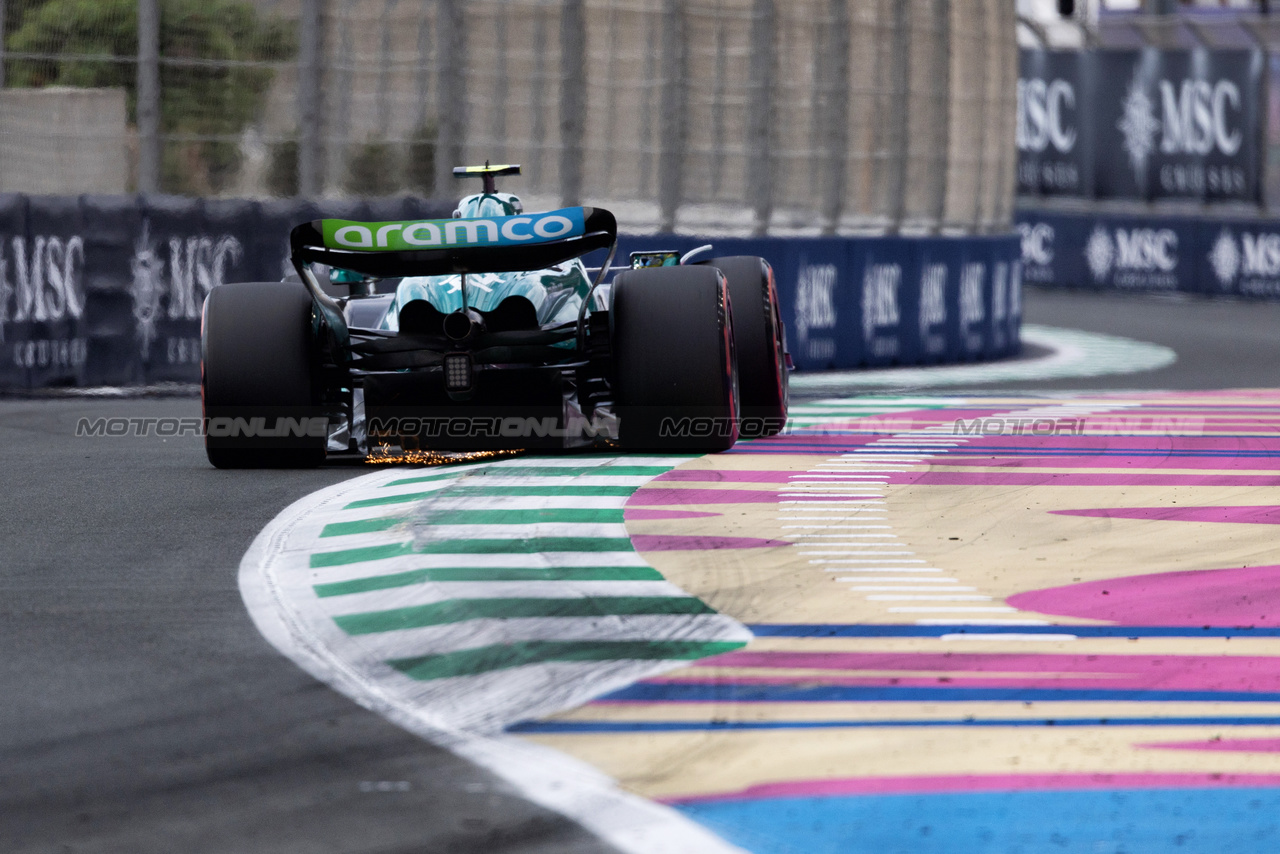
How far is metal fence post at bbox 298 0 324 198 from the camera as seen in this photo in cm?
1545

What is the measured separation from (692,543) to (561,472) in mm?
2036

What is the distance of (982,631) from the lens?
544cm

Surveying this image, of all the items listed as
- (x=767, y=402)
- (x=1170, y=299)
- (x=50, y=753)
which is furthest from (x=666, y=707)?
(x=1170, y=299)

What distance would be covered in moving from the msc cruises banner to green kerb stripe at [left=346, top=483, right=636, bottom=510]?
981 inches

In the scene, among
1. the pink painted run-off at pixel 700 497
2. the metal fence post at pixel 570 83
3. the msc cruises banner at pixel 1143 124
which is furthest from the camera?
the msc cruises banner at pixel 1143 124

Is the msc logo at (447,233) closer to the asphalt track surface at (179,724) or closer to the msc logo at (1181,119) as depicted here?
the asphalt track surface at (179,724)

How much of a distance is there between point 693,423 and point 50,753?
5.28 metres

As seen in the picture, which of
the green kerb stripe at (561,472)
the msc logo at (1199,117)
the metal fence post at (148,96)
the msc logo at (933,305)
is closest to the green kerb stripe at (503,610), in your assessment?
the green kerb stripe at (561,472)

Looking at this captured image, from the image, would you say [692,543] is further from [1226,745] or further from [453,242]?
[1226,745]

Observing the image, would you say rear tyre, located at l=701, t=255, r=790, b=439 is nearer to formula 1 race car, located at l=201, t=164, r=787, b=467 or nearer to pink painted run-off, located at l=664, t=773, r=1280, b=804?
formula 1 race car, located at l=201, t=164, r=787, b=467

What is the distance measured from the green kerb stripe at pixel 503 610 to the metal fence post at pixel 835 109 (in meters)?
12.1

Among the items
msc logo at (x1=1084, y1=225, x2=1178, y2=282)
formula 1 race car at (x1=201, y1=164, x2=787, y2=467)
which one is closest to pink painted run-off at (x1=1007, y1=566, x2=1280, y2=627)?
formula 1 race car at (x1=201, y1=164, x2=787, y2=467)

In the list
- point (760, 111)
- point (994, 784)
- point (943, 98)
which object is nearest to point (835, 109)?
point (760, 111)

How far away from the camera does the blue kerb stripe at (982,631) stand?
540 cm
